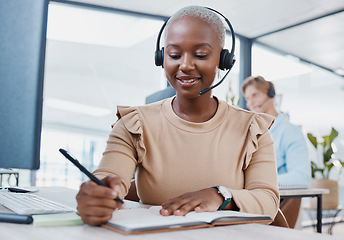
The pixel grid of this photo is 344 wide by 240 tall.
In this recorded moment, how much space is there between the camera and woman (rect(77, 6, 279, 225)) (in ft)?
3.32

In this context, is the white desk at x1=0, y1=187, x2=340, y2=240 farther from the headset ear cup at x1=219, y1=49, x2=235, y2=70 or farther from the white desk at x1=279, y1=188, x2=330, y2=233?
the white desk at x1=279, y1=188, x2=330, y2=233

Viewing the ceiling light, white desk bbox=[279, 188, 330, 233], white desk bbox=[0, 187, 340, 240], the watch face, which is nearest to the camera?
white desk bbox=[0, 187, 340, 240]

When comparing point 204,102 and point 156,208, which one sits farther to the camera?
point 204,102

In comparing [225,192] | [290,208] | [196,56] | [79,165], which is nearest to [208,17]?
[196,56]

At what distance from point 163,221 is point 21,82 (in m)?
0.47

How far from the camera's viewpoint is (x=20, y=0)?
854mm

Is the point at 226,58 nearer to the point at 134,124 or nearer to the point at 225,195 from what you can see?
the point at 134,124

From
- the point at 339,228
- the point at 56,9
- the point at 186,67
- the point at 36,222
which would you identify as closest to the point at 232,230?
the point at 36,222

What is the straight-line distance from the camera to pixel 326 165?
3996 mm

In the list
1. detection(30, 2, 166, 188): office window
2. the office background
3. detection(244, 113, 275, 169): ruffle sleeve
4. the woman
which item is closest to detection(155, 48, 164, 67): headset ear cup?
the woman

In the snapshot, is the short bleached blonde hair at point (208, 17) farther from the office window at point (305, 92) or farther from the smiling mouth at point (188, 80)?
the office window at point (305, 92)

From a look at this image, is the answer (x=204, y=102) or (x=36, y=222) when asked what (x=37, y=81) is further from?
(x=204, y=102)

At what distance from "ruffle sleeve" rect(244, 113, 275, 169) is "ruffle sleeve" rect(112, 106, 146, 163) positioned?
298mm

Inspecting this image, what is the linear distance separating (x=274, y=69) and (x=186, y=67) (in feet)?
11.4
